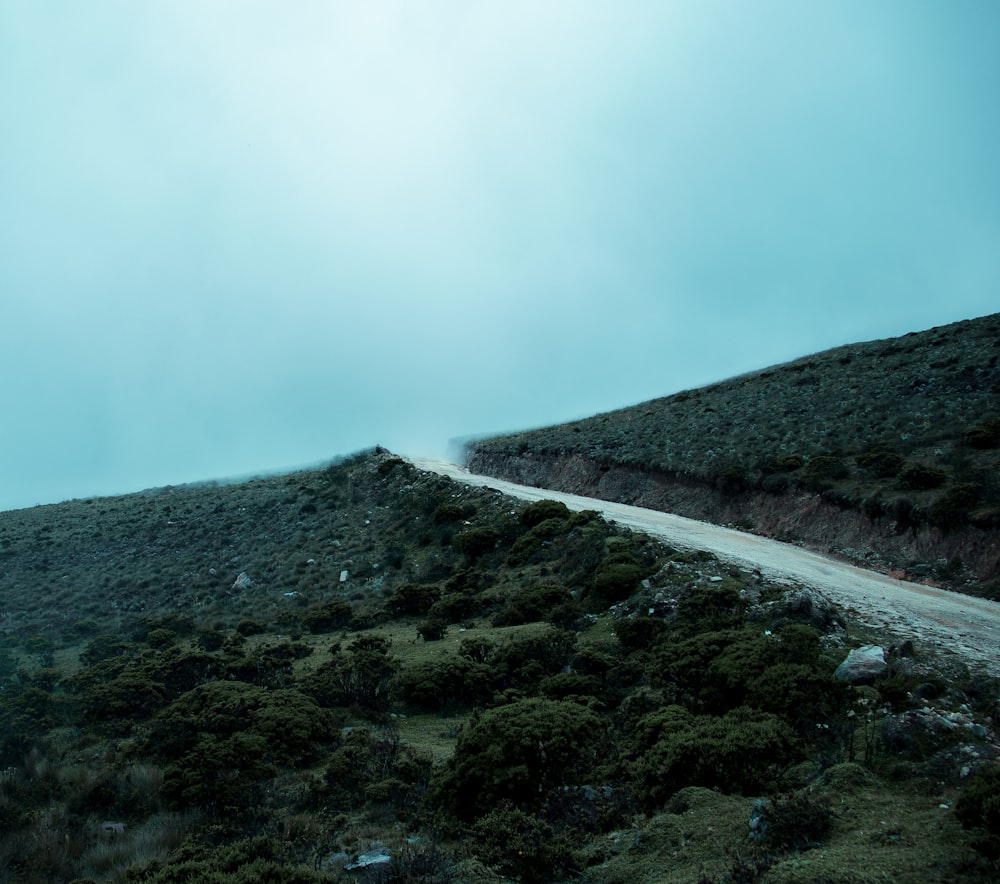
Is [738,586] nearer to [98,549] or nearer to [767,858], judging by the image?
[767,858]

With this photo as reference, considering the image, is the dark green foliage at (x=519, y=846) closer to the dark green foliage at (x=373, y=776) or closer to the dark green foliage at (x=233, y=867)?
the dark green foliage at (x=373, y=776)

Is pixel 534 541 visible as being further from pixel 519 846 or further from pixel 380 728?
pixel 519 846

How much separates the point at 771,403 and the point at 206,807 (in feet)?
122

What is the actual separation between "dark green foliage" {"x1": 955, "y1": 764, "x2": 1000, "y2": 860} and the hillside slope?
14.0 m

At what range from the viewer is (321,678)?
1437cm

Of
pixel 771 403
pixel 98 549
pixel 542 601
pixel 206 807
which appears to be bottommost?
pixel 206 807

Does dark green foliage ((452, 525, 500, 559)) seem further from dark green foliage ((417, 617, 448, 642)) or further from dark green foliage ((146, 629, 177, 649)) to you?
dark green foliage ((146, 629, 177, 649))

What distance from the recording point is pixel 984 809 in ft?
19.8

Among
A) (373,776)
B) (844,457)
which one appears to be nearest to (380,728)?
(373,776)

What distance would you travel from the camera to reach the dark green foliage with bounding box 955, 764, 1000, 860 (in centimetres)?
574

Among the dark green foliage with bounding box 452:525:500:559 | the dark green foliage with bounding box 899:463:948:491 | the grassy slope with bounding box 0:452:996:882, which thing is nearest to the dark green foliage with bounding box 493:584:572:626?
the grassy slope with bounding box 0:452:996:882

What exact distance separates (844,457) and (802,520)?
404 centimetres

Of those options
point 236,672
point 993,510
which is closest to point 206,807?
point 236,672

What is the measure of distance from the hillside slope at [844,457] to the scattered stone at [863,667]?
9.63 m
